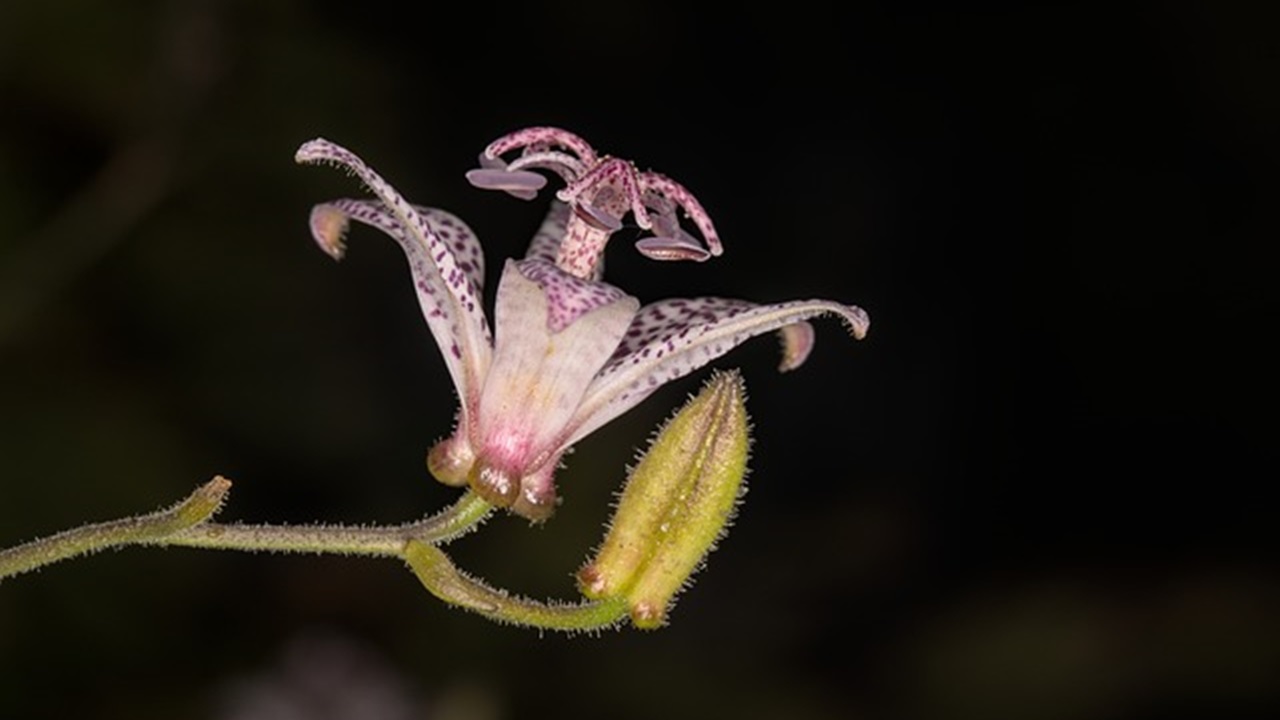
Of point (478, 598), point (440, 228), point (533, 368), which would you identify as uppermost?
point (440, 228)


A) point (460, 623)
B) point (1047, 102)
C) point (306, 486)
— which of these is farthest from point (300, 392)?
point (1047, 102)

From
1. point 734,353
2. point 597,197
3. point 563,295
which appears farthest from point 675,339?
point 734,353

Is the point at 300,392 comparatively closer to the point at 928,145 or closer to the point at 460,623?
the point at 460,623

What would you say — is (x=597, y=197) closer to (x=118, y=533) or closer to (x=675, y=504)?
(x=675, y=504)

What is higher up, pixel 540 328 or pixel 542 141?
pixel 542 141

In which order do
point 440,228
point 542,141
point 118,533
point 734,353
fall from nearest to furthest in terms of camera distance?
1. point 118,533
2. point 440,228
3. point 542,141
4. point 734,353

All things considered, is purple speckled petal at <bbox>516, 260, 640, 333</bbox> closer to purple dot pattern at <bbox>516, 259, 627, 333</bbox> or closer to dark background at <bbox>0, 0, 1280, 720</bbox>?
purple dot pattern at <bbox>516, 259, 627, 333</bbox>

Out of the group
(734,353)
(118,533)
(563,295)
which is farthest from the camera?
(734,353)

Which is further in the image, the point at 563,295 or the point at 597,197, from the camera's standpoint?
the point at 597,197
